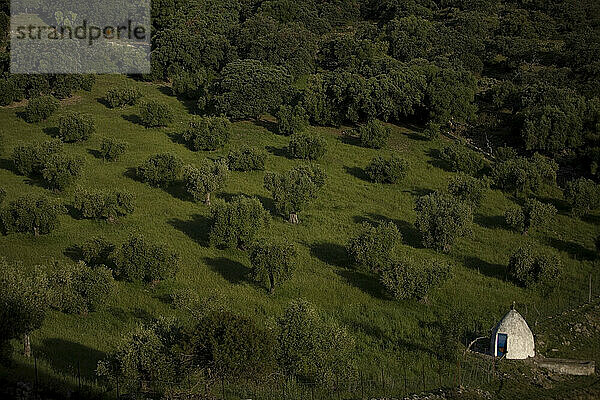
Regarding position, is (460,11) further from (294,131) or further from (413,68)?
(294,131)

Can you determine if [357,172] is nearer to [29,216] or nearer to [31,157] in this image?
[31,157]

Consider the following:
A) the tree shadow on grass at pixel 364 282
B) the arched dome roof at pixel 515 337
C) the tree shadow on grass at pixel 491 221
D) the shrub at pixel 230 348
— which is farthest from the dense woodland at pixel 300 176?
the arched dome roof at pixel 515 337

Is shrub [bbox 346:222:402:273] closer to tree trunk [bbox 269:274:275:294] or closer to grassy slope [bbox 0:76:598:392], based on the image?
grassy slope [bbox 0:76:598:392]

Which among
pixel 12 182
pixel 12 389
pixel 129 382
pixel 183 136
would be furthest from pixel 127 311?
pixel 183 136

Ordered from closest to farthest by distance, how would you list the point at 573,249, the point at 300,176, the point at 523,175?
the point at 573,249 → the point at 300,176 → the point at 523,175

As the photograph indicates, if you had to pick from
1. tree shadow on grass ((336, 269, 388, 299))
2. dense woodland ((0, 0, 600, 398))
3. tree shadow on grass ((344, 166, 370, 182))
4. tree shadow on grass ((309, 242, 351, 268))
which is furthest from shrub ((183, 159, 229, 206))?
tree shadow on grass ((336, 269, 388, 299))

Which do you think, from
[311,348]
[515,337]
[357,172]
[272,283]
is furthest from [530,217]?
[311,348]
